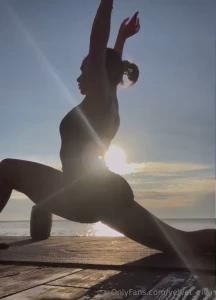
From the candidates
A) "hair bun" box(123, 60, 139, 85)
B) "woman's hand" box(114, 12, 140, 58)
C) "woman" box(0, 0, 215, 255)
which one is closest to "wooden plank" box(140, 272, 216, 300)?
"woman" box(0, 0, 215, 255)

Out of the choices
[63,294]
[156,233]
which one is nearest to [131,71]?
[156,233]

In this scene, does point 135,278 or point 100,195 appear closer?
point 135,278

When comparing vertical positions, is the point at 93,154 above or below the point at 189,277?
above

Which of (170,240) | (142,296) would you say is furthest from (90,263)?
(142,296)

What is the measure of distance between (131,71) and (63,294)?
2315mm

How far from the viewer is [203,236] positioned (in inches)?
133

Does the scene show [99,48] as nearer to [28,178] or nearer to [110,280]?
[28,178]

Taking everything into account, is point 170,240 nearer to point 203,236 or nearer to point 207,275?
point 203,236

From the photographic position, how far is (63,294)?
197cm

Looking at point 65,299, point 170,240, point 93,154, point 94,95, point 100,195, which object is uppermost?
point 94,95

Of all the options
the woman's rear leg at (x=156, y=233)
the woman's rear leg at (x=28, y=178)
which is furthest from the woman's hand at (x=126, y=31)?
the woman's rear leg at (x=156, y=233)

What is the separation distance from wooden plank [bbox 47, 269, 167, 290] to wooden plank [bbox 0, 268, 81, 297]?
0.31 feet

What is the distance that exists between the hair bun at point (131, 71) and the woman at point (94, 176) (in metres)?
0.19

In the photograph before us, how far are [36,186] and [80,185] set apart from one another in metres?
0.44
